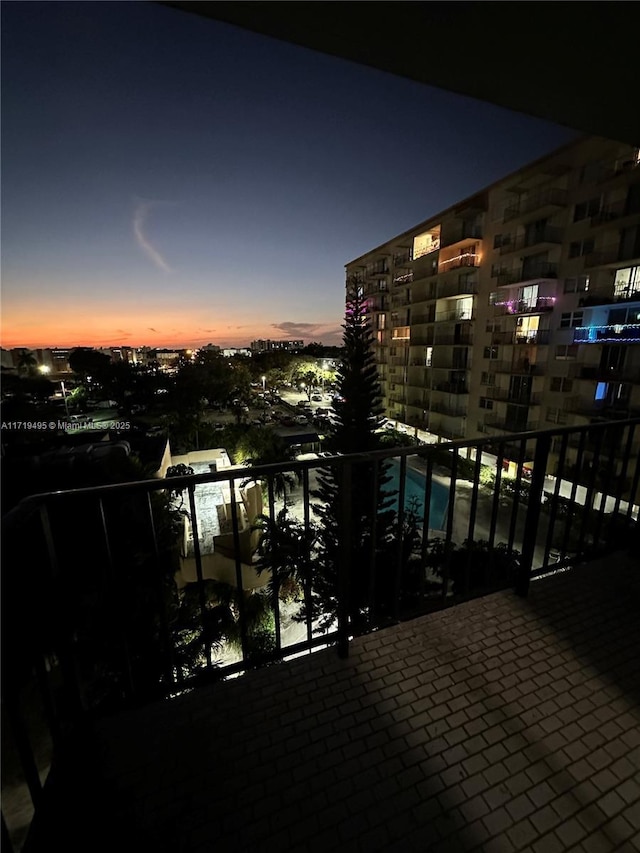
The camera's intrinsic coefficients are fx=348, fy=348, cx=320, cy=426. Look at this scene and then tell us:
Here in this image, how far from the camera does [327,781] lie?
129 cm


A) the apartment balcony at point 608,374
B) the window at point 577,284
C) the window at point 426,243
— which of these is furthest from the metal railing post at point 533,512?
the window at point 426,243

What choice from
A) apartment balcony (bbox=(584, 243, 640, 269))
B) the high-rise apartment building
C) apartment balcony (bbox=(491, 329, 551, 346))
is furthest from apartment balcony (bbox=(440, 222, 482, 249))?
apartment balcony (bbox=(584, 243, 640, 269))

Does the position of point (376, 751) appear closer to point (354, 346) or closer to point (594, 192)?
point (354, 346)

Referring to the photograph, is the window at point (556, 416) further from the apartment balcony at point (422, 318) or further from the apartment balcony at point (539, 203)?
the apartment balcony at point (422, 318)

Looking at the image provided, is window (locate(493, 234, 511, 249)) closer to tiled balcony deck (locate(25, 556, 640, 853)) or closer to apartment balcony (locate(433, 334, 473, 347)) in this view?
apartment balcony (locate(433, 334, 473, 347))

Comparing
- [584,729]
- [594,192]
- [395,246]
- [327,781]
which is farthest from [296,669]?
[395,246]

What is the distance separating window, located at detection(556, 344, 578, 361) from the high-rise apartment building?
1.9 inches

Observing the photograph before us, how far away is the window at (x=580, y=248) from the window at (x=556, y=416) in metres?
5.75

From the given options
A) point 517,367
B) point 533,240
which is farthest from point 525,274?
point 517,367

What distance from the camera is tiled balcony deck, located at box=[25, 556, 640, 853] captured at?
45.4 inches

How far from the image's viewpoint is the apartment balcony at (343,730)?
1158 millimetres

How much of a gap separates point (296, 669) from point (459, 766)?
77 centimetres

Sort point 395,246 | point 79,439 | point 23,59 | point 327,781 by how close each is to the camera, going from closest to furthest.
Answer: point 327,781 < point 23,59 < point 79,439 < point 395,246

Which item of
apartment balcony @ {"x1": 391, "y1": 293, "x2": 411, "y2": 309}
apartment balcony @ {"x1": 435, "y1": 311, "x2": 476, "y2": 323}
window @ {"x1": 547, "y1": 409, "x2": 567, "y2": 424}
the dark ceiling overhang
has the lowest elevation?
window @ {"x1": 547, "y1": 409, "x2": 567, "y2": 424}
